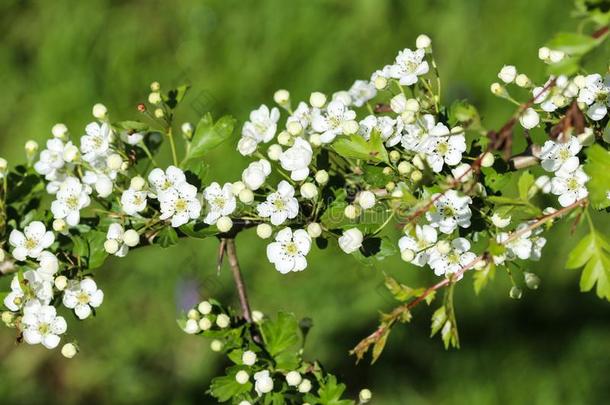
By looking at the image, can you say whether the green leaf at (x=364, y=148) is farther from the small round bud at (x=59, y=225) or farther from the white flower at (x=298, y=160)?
the small round bud at (x=59, y=225)

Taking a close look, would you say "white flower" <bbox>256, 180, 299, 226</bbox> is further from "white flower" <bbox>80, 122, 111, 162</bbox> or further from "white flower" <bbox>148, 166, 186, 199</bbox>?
"white flower" <bbox>80, 122, 111, 162</bbox>

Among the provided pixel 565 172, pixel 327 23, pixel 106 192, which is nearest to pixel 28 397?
pixel 106 192

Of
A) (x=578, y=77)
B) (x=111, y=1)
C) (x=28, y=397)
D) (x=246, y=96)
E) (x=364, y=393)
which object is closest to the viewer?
(x=578, y=77)

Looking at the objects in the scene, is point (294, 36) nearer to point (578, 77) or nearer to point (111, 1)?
point (111, 1)

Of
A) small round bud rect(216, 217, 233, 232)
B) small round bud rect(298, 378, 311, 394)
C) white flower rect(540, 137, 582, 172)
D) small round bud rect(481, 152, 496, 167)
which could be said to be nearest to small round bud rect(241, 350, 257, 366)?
small round bud rect(298, 378, 311, 394)

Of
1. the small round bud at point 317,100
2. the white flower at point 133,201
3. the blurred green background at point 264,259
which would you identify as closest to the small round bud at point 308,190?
the small round bud at point 317,100

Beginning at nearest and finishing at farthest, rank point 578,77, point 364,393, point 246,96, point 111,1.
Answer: point 578,77
point 364,393
point 246,96
point 111,1

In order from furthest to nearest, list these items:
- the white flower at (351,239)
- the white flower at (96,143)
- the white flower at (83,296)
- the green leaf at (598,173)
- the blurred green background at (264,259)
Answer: the blurred green background at (264,259) → the white flower at (96,143) → the white flower at (83,296) → the white flower at (351,239) → the green leaf at (598,173)
